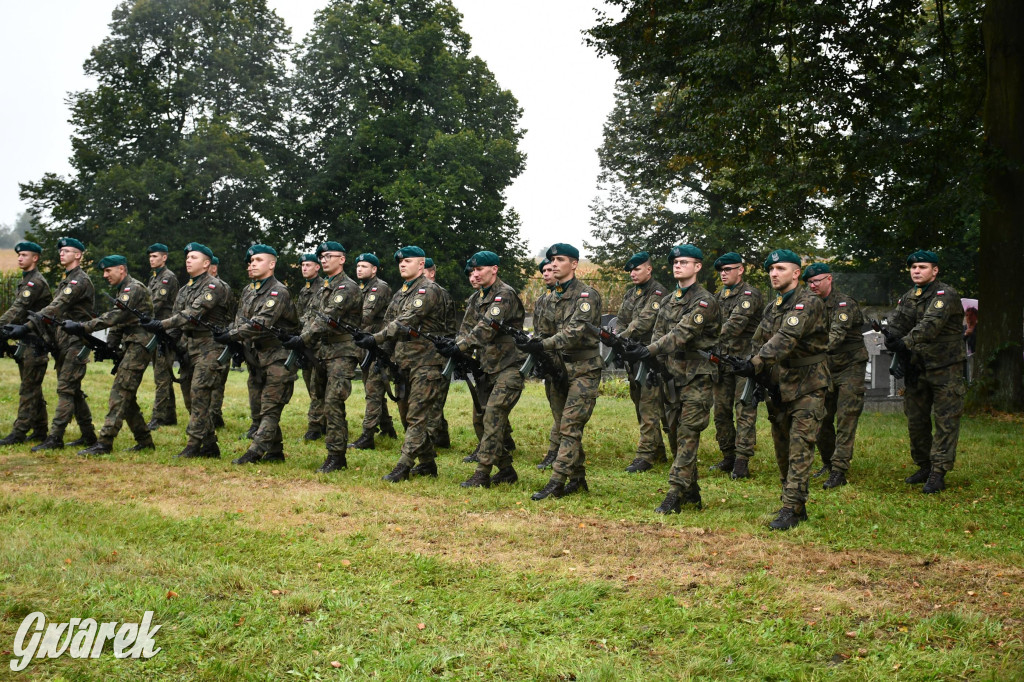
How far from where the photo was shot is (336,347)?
10.3m

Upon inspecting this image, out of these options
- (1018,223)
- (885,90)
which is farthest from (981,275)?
(885,90)

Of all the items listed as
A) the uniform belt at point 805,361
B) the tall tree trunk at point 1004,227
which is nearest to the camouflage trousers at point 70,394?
the uniform belt at point 805,361

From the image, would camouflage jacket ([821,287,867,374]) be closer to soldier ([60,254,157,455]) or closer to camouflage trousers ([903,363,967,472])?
camouflage trousers ([903,363,967,472])

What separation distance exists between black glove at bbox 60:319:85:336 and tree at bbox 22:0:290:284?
19.5 meters

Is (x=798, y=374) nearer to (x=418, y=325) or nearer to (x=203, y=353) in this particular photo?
(x=418, y=325)

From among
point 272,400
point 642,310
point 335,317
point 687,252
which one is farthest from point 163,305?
point 687,252

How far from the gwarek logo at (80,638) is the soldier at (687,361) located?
190 inches

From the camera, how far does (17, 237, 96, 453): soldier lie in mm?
10672

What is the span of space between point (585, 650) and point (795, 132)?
1326 cm

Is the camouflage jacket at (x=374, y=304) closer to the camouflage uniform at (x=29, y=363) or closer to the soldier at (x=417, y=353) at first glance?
the soldier at (x=417, y=353)

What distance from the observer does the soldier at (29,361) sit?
11.0 m

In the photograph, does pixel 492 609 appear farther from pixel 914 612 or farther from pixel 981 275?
pixel 981 275

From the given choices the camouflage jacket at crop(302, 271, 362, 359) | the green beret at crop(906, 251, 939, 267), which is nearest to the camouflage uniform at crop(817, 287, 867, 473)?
the green beret at crop(906, 251, 939, 267)

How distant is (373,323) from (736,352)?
463 cm
